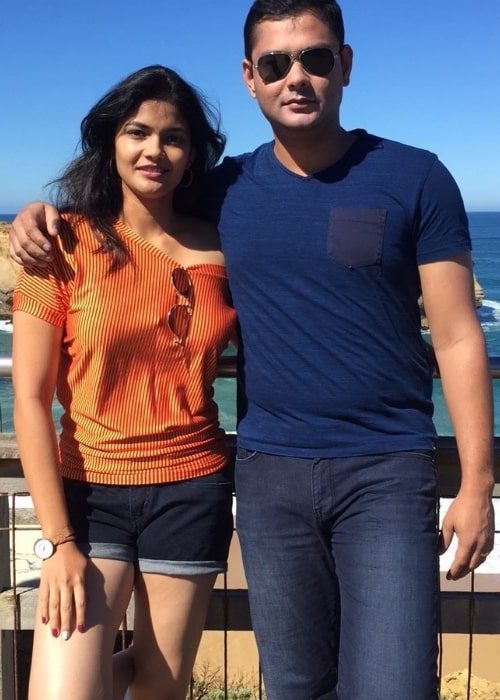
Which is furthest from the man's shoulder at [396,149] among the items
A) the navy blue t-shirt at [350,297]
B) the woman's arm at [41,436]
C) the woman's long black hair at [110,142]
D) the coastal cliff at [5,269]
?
the coastal cliff at [5,269]

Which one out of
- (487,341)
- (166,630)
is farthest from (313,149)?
(487,341)

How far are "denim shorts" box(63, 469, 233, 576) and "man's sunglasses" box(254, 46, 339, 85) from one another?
127 centimetres

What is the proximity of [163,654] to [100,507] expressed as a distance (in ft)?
1.75

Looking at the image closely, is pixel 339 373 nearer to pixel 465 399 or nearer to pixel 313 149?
pixel 465 399

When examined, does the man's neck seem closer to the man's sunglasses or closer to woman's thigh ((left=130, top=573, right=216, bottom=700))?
the man's sunglasses

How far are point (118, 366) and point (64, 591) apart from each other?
674mm

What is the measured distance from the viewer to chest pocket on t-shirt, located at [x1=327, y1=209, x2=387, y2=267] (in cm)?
245

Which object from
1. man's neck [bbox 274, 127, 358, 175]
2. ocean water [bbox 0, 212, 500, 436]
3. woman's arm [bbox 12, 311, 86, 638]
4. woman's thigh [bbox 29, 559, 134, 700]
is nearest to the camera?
woman's thigh [bbox 29, 559, 134, 700]

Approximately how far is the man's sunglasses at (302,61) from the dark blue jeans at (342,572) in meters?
1.19

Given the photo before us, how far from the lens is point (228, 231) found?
8.77 feet

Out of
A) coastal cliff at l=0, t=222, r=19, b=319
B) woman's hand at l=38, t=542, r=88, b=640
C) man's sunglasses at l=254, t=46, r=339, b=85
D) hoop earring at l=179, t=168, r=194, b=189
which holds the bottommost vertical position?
woman's hand at l=38, t=542, r=88, b=640

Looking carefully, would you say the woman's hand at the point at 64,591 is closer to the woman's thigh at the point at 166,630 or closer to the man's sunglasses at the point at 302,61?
the woman's thigh at the point at 166,630

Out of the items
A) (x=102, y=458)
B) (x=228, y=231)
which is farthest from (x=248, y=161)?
(x=102, y=458)

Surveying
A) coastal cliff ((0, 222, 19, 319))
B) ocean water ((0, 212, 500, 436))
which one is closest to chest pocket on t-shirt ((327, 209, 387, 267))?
ocean water ((0, 212, 500, 436))
